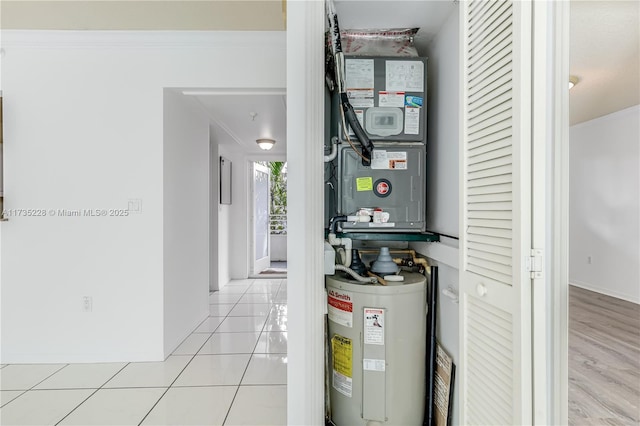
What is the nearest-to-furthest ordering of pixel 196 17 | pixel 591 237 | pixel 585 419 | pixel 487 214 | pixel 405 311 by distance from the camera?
pixel 487 214 → pixel 405 311 → pixel 585 419 → pixel 196 17 → pixel 591 237

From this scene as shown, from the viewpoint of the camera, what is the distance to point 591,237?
9.42 ft

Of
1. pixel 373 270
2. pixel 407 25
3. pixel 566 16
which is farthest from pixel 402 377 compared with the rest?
pixel 407 25

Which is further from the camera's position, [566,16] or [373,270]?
[373,270]

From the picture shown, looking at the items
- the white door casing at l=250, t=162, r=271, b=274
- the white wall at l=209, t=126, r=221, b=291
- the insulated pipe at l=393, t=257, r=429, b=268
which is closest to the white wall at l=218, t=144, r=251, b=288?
the white door casing at l=250, t=162, r=271, b=274

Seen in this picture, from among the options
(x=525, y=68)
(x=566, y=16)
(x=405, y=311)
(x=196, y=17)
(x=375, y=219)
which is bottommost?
(x=405, y=311)

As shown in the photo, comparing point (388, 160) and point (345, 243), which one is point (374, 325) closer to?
point (345, 243)

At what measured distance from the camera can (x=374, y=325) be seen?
1616 millimetres

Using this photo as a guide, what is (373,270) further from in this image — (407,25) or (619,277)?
(619,277)

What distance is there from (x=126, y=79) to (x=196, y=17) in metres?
0.79

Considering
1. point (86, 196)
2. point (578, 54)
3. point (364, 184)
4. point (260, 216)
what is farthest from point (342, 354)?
point (260, 216)

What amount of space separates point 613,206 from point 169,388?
4.02 m

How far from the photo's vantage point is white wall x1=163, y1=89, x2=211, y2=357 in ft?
9.09

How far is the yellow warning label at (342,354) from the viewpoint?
65.5 inches

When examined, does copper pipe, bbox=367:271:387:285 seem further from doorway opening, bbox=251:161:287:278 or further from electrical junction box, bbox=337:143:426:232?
doorway opening, bbox=251:161:287:278
